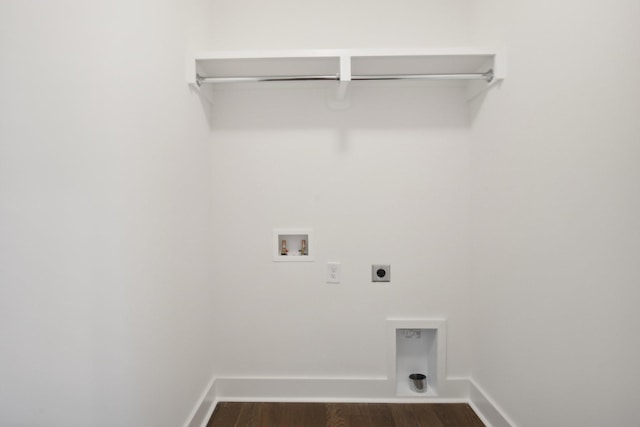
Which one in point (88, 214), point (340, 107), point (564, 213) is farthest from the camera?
point (340, 107)

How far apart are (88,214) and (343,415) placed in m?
1.69

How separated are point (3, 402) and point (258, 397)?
57.4 inches

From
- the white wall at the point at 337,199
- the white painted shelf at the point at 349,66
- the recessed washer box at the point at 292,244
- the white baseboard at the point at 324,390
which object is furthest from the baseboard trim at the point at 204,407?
the white painted shelf at the point at 349,66

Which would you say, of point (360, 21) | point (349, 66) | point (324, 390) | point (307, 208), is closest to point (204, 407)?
point (324, 390)

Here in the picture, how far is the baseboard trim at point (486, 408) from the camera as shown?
1.60m

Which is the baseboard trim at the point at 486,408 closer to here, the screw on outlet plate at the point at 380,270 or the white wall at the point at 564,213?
the white wall at the point at 564,213

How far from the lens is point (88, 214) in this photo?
36.8 inches

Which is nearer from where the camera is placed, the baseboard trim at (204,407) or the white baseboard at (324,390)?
the baseboard trim at (204,407)

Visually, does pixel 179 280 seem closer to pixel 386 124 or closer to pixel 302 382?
pixel 302 382

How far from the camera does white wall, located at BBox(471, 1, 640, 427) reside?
37.6 inches

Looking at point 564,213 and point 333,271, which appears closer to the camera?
point 564,213

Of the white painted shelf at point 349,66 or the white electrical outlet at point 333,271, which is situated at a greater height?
the white painted shelf at point 349,66

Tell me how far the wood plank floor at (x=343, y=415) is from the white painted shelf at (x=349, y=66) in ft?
6.13

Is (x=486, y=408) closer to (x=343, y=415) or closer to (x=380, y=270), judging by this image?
(x=343, y=415)
